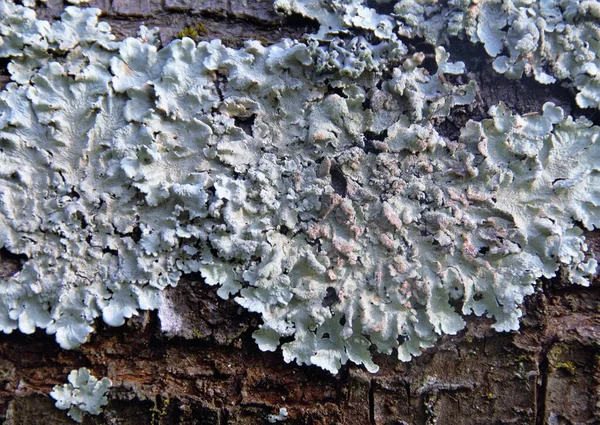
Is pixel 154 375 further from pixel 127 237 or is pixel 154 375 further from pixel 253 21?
pixel 253 21

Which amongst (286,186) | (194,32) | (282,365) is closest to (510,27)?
(286,186)

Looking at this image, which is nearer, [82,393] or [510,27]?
[82,393]

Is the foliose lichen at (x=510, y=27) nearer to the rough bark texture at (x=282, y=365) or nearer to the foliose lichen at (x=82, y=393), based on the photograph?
the rough bark texture at (x=282, y=365)

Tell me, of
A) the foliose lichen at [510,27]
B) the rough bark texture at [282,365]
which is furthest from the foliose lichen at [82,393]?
the foliose lichen at [510,27]

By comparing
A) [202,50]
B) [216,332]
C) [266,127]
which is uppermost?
[202,50]

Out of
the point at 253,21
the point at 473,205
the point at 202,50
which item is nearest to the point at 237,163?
the point at 202,50

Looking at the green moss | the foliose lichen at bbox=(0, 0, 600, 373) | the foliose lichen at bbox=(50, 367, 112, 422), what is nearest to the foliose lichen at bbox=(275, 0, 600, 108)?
the foliose lichen at bbox=(0, 0, 600, 373)

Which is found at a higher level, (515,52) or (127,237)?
(515,52)

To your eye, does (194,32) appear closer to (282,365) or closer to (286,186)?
(286,186)
